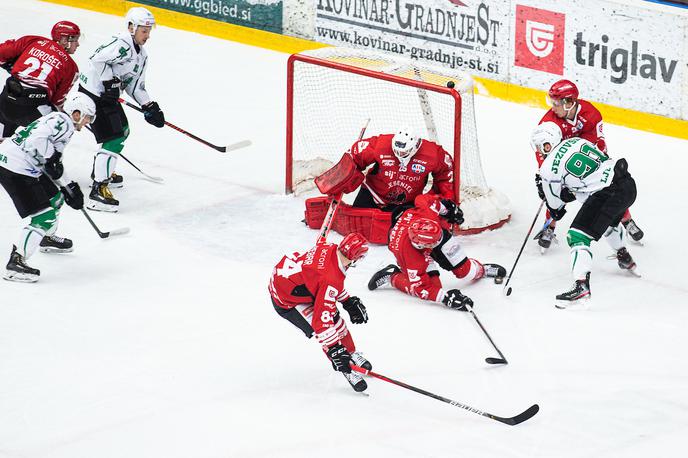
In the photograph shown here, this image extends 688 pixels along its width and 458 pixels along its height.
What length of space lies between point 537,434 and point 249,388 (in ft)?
4.14

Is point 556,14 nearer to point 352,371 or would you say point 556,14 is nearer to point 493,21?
point 493,21

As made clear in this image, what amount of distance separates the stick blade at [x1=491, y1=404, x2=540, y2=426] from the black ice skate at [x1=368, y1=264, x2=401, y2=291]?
4.83 feet

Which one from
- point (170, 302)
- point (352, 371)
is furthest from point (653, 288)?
Result: point (170, 302)

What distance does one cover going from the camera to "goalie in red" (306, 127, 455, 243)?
6.77 m

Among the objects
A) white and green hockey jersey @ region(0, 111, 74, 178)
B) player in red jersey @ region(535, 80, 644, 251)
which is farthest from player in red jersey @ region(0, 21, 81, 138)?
player in red jersey @ region(535, 80, 644, 251)

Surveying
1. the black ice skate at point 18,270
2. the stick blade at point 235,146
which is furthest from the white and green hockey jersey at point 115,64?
the black ice skate at point 18,270

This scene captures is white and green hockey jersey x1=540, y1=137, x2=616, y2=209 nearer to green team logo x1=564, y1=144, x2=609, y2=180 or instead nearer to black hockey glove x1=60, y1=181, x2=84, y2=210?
green team logo x1=564, y1=144, x2=609, y2=180

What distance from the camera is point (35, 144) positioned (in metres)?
6.32

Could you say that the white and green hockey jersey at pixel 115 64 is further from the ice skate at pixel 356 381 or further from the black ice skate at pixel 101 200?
the ice skate at pixel 356 381

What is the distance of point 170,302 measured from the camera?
6324 millimetres

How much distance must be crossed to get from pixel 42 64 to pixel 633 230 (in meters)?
3.52

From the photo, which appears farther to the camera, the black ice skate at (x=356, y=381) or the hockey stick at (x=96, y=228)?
the hockey stick at (x=96, y=228)

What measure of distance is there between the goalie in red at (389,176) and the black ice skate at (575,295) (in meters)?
0.95

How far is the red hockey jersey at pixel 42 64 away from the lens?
7328 millimetres
